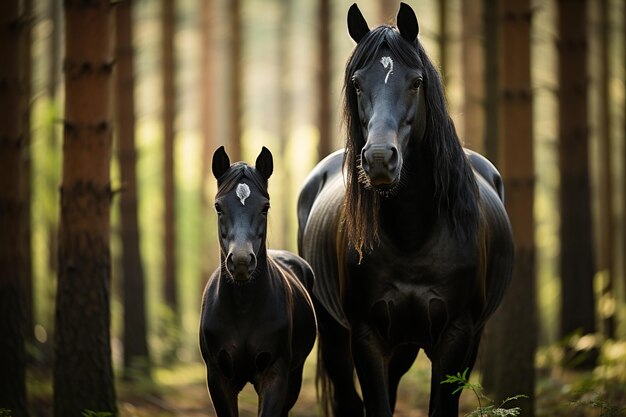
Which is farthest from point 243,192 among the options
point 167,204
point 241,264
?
point 167,204

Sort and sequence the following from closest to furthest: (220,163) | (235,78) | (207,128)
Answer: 1. (220,163)
2. (235,78)
3. (207,128)

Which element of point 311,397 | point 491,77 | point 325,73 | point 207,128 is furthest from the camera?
point 207,128

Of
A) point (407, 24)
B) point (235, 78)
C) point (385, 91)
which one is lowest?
point (385, 91)

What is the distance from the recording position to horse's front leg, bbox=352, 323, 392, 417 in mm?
5527

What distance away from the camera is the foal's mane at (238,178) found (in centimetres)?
557

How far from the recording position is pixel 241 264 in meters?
5.18

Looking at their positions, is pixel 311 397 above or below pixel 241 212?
below

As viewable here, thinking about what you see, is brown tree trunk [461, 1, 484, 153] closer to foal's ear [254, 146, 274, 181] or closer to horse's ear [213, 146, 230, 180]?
foal's ear [254, 146, 274, 181]

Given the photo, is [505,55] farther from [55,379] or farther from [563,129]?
[55,379]

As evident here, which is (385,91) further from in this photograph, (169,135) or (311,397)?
(169,135)

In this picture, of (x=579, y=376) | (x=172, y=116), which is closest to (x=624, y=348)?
(x=579, y=376)

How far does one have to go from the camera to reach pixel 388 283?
5457 millimetres

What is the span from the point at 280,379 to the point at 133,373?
7.99 m

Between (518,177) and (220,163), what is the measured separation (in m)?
4.33
